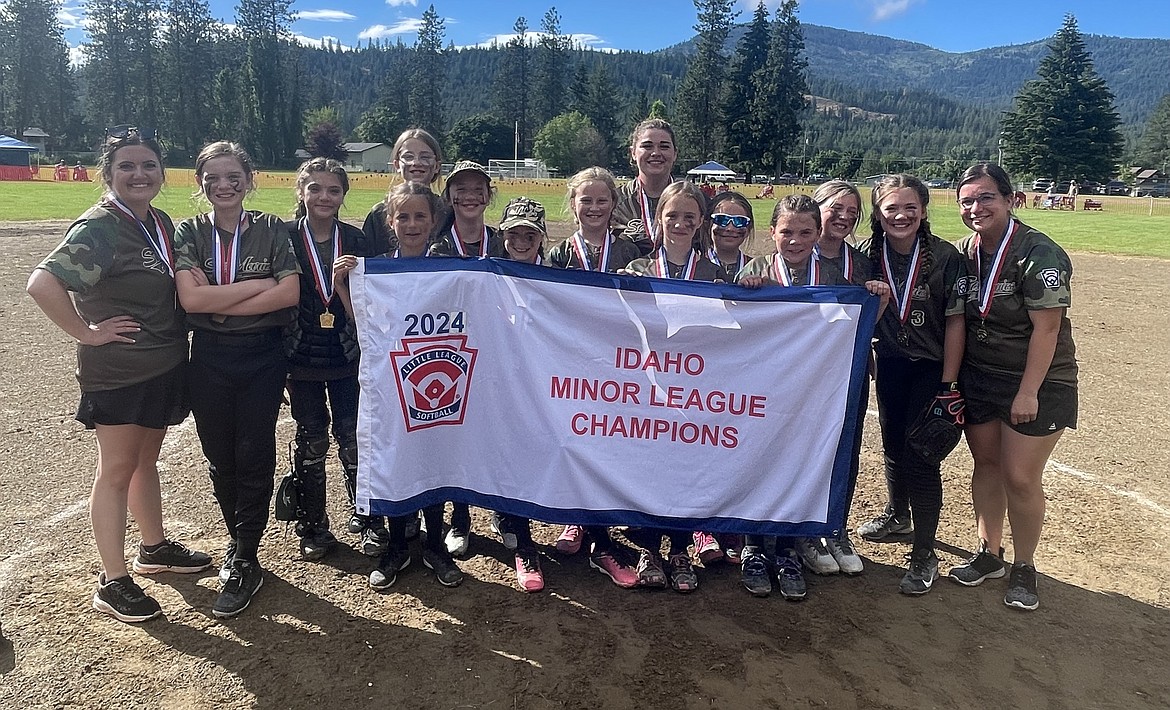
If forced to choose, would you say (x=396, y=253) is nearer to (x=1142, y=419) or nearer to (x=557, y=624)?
(x=557, y=624)

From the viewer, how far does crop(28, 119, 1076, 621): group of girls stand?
12.1ft

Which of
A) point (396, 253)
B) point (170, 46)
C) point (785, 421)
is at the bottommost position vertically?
point (785, 421)

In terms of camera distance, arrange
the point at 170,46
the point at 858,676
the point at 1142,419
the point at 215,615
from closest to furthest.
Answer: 1. the point at 858,676
2. the point at 215,615
3. the point at 1142,419
4. the point at 170,46

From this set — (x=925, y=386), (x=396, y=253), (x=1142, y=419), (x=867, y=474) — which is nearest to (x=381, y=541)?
(x=396, y=253)

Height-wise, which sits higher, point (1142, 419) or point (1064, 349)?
point (1064, 349)

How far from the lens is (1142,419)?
7184 millimetres

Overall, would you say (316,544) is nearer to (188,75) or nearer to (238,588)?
(238,588)

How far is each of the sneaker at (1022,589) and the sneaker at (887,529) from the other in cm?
79

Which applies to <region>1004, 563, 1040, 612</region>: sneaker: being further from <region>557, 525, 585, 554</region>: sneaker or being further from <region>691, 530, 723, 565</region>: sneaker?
<region>557, 525, 585, 554</region>: sneaker

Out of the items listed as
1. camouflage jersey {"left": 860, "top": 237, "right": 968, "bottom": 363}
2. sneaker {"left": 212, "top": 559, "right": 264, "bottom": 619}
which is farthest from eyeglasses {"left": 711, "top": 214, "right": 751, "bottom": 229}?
sneaker {"left": 212, "top": 559, "right": 264, "bottom": 619}

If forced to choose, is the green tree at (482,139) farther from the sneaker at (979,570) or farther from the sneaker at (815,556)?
the sneaker at (979,570)

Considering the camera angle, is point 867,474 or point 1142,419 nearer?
point 867,474

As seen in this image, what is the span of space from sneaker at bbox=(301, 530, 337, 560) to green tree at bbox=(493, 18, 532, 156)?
95810 mm

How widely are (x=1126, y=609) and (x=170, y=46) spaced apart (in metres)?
93.7
